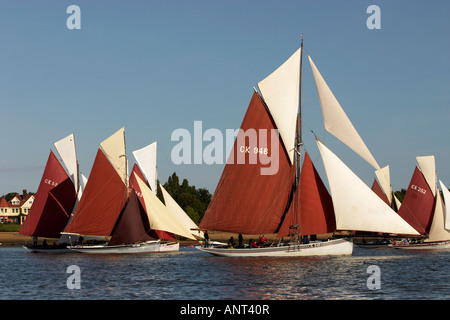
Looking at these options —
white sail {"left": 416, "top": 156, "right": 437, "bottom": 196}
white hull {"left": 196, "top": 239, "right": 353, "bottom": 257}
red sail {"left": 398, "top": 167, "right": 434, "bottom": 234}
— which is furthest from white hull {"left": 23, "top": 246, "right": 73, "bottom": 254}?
white sail {"left": 416, "top": 156, "right": 437, "bottom": 196}

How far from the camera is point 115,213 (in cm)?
7756

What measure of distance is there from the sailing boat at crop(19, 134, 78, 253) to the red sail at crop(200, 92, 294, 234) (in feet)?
102

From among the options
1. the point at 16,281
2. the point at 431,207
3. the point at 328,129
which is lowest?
the point at 16,281

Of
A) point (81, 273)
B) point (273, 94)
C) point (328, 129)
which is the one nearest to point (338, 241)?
point (328, 129)

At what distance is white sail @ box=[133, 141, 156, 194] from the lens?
87750 millimetres

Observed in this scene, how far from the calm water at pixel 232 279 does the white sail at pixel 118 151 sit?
18364 mm

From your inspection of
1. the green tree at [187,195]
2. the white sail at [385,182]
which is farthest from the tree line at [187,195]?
the white sail at [385,182]

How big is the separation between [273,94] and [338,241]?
606 inches

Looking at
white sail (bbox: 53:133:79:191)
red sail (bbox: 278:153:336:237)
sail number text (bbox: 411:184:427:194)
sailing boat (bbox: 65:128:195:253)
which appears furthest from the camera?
white sail (bbox: 53:133:79:191)

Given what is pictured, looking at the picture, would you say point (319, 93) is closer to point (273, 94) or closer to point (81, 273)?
point (273, 94)

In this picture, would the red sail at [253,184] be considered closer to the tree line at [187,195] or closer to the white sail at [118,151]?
the white sail at [118,151]

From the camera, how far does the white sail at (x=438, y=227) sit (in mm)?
84062

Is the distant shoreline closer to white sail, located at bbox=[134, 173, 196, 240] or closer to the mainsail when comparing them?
the mainsail
